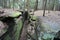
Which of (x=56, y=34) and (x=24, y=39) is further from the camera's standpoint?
(x=24, y=39)

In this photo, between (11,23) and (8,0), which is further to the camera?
(8,0)

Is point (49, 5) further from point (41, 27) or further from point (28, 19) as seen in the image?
point (41, 27)

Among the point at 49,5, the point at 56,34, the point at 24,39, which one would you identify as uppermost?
the point at 49,5

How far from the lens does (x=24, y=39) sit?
22.6ft

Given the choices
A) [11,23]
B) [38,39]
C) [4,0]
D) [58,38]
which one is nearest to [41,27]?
[38,39]

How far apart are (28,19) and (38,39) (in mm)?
2463

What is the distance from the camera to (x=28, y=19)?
833 cm

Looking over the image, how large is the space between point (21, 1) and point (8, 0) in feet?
4.27

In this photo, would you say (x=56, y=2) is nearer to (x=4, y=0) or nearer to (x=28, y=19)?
(x=4, y=0)

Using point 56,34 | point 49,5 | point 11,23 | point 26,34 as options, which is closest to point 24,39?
point 26,34

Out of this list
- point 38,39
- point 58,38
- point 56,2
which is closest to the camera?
point 58,38

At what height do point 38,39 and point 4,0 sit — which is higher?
point 4,0

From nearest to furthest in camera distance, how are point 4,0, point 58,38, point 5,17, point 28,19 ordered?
1. point 5,17
2. point 58,38
3. point 28,19
4. point 4,0

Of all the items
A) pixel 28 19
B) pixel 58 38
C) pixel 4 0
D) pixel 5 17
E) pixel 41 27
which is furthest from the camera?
pixel 4 0
